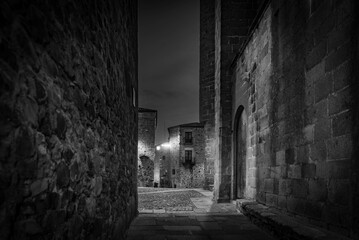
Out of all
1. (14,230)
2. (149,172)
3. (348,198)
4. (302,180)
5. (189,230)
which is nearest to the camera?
(14,230)

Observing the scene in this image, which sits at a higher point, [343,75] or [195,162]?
[343,75]

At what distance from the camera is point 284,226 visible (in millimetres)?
3209

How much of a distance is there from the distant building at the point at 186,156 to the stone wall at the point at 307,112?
21366 millimetres

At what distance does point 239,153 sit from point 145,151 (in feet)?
67.8

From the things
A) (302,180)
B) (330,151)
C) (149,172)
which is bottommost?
(149,172)

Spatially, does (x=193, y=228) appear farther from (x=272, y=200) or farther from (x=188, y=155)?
(x=188, y=155)

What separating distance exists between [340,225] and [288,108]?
5.97ft

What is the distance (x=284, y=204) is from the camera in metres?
4.06

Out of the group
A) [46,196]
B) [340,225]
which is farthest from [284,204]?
[46,196]

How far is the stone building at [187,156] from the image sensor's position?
26.8 m

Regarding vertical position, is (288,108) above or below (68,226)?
above

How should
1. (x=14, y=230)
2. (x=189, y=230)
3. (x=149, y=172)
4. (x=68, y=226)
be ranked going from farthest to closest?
1. (x=149, y=172)
2. (x=189, y=230)
3. (x=68, y=226)
4. (x=14, y=230)

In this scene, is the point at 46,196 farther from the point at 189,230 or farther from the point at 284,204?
the point at 284,204

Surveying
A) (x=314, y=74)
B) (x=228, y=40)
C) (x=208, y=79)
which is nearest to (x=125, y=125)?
(x=314, y=74)
